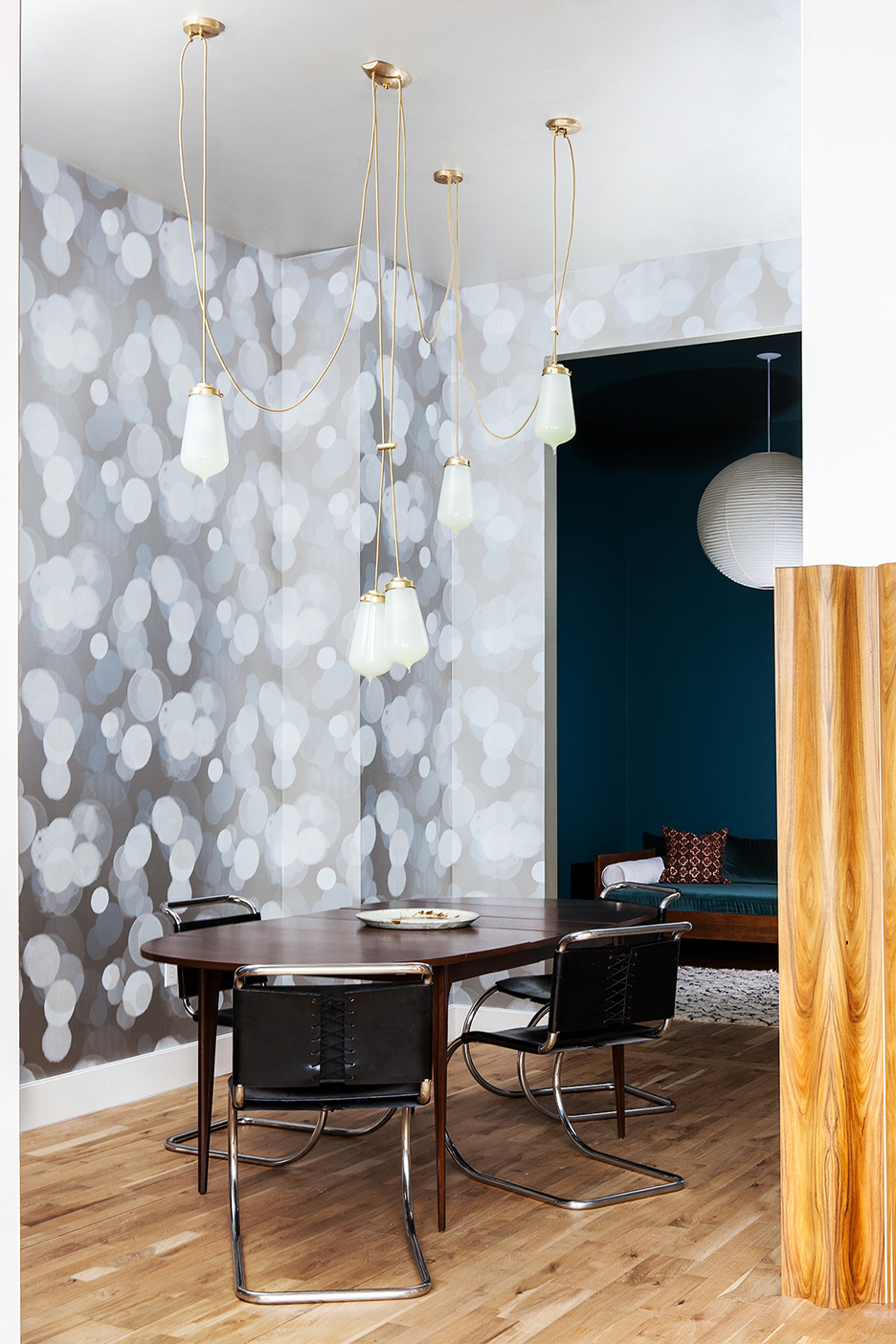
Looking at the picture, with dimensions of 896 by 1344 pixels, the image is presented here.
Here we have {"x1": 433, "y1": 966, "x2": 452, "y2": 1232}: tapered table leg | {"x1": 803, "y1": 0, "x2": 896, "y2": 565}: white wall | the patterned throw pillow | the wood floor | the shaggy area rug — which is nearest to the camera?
the wood floor

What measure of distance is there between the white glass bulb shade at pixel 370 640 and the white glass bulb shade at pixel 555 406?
79cm

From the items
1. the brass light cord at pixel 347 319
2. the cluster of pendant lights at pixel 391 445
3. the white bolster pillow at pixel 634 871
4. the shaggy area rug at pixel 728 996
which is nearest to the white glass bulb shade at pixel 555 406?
the cluster of pendant lights at pixel 391 445

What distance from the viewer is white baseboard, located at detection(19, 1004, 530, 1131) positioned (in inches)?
177

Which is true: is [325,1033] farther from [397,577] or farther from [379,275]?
[379,275]

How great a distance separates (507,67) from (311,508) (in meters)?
2.25

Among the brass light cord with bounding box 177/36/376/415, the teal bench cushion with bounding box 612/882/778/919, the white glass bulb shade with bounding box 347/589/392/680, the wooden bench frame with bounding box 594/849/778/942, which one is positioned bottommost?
the wooden bench frame with bounding box 594/849/778/942

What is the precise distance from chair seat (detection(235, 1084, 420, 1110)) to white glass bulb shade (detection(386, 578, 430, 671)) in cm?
121

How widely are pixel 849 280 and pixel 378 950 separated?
6.87 ft

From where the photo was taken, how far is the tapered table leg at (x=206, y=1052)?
358 cm

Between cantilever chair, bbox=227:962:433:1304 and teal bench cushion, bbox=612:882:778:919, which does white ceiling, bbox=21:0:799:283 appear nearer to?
cantilever chair, bbox=227:962:433:1304

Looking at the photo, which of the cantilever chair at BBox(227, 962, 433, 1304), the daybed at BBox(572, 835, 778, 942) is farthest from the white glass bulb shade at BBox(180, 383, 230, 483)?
the daybed at BBox(572, 835, 778, 942)

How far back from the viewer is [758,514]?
6.81m

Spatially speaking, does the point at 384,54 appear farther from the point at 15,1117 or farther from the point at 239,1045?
the point at 15,1117

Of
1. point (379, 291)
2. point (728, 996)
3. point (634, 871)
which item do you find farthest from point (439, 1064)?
point (634, 871)
